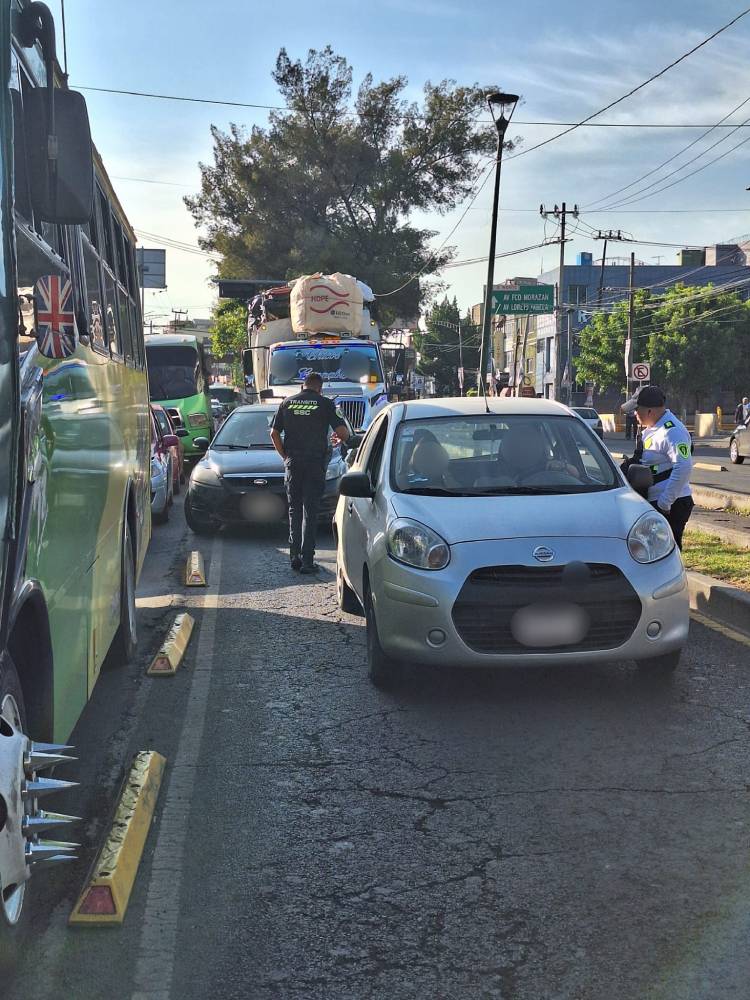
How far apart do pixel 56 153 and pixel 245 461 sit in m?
10.4

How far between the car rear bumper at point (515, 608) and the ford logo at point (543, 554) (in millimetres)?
33

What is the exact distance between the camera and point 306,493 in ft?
35.5

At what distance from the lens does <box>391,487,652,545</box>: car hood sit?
6.13m

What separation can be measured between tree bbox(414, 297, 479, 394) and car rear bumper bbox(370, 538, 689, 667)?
128 meters

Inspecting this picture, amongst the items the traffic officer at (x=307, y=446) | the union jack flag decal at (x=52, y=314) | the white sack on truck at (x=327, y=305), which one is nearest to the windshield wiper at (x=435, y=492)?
the union jack flag decal at (x=52, y=314)

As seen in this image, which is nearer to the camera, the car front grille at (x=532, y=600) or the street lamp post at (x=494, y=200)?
the car front grille at (x=532, y=600)

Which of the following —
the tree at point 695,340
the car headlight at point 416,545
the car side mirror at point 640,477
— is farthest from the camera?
the tree at point 695,340

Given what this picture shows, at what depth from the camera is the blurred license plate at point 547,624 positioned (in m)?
5.87

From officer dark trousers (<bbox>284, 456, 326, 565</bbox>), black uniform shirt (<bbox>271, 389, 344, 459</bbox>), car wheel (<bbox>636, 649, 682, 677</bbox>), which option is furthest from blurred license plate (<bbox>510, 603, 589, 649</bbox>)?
black uniform shirt (<bbox>271, 389, 344, 459</bbox>)

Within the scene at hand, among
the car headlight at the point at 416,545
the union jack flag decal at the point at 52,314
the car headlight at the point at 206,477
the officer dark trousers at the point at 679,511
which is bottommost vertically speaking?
the car headlight at the point at 206,477

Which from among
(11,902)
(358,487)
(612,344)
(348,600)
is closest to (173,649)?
(348,600)

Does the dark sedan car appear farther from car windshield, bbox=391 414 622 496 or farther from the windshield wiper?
the windshield wiper

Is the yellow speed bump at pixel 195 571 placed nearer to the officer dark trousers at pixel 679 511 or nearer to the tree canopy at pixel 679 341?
the officer dark trousers at pixel 679 511

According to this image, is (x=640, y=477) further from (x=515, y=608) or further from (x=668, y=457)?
(x=515, y=608)
